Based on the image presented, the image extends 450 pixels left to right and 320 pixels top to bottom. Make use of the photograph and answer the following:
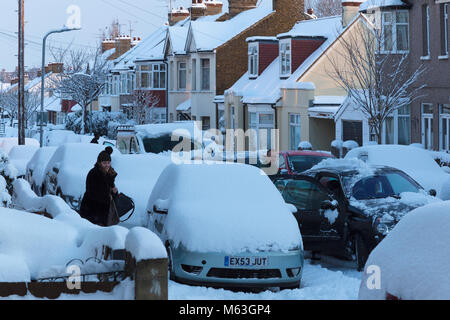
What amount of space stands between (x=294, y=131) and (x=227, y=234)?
30.0 meters

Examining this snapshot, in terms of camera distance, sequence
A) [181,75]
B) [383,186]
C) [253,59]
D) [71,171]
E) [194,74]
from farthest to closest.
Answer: [181,75] → [194,74] → [253,59] → [71,171] → [383,186]

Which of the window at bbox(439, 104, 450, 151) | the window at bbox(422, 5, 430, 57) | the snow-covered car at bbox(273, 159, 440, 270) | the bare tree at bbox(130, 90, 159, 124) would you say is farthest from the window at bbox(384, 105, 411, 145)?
the bare tree at bbox(130, 90, 159, 124)

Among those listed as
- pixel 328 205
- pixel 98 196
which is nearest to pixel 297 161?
pixel 328 205

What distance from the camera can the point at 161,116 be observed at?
59281 millimetres

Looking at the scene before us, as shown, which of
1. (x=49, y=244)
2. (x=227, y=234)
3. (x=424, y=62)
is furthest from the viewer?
(x=424, y=62)

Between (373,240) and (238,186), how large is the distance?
2166 millimetres

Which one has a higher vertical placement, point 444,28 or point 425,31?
point 425,31

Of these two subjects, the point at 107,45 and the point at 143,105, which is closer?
the point at 143,105

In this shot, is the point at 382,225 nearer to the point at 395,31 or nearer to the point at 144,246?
the point at 144,246

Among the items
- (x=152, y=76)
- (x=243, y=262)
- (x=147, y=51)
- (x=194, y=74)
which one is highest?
(x=147, y=51)

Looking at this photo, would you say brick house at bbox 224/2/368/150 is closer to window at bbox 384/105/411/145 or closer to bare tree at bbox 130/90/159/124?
window at bbox 384/105/411/145

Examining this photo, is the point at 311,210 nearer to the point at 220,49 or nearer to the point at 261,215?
the point at 261,215

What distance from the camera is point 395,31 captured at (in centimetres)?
3219

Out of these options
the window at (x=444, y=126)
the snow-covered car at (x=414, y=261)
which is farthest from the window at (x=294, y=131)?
the snow-covered car at (x=414, y=261)
